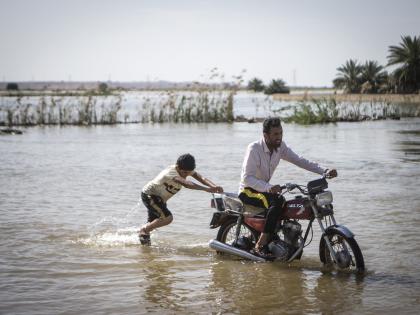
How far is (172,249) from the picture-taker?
8.29 m

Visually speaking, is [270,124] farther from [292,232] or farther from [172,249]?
[172,249]

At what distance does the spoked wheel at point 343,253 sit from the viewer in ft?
21.3

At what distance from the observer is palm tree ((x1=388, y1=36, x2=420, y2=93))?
63812 mm

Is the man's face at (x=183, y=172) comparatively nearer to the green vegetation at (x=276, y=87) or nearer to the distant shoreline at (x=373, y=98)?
the distant shoreline at (x=373, y=98)

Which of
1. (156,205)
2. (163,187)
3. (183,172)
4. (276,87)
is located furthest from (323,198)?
(276,87)

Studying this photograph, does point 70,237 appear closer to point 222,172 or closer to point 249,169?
point 249,169

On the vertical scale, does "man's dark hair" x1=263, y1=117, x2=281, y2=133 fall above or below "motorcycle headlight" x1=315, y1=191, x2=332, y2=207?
above

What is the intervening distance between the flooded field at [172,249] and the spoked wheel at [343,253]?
0.45ft

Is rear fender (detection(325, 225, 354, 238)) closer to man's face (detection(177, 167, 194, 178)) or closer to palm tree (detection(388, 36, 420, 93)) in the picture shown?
man's face (detection(177, 167, 194, 178))

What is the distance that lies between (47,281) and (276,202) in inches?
103

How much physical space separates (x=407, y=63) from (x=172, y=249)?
201 ft

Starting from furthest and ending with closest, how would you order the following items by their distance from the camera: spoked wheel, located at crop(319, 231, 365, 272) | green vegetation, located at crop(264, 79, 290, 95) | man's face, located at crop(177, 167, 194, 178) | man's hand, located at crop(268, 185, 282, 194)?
green vegetation, located at crop(264, 79, 290, 95) < man's face, located at crop(177, 167, 194, 178) < spoked wheel, located at crop(319, 231, 365, 272) < man's hand, located at crop(268, 185, 282, 194)

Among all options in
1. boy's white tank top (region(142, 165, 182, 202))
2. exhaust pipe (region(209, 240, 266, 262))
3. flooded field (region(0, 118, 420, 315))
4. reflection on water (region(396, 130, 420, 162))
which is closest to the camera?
flooded field (region(0, 118, 420, 315))

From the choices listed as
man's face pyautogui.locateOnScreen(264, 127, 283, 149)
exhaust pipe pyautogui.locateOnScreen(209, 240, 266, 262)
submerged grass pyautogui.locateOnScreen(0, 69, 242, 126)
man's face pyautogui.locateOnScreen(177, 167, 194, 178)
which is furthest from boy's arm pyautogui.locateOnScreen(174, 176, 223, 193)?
submerged grass pyautogui.locateOnScreen(0, 69, 242, 126)
